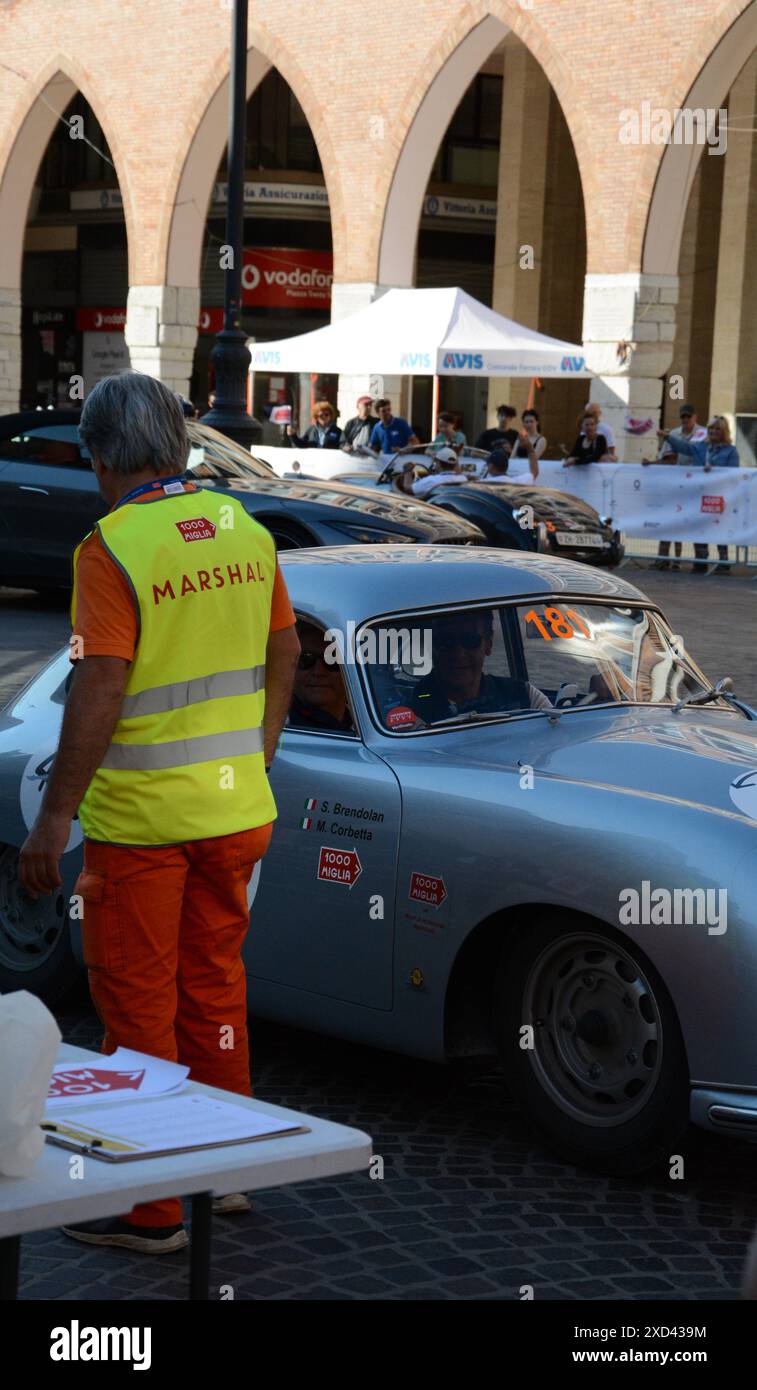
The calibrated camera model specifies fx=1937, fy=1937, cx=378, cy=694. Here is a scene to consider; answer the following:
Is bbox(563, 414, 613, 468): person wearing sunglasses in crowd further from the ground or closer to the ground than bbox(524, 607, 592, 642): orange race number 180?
further from the ground

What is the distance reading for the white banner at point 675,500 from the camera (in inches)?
846

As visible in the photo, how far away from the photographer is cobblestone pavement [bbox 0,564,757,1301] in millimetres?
4195

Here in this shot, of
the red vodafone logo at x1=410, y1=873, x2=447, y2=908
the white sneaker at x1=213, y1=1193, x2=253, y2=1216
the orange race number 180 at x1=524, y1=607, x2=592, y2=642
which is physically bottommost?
the white sneaker at x1=213, y1=1193, x2=253, y2=1216

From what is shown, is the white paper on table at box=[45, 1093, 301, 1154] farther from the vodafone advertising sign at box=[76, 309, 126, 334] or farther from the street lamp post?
the vodafone advertising sign at box=[76, 309, 126, 334]

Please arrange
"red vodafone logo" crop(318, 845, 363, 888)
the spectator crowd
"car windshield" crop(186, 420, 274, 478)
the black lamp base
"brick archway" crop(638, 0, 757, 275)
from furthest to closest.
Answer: "brick archway" crop(638, 0, 757, 275), the spectator crowd, the black lamp base, "car windshield" crop(186, 420, 274, 478), "red vodafone logo" crop(318, 845, 363, 888)

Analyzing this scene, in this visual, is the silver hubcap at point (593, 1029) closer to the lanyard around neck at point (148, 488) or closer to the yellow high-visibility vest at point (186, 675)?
the yellow high-visibility vest at point (186, 675)

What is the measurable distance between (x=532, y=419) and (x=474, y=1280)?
1963 centimetres

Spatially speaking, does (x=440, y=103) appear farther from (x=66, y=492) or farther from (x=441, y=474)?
(x=66, y=492)

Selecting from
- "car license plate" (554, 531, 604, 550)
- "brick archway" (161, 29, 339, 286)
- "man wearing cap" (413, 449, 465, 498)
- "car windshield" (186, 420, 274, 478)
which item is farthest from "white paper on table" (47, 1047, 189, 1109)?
"brick archway" (161, 29, 339, 286)

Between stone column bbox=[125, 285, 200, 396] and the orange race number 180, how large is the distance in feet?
86.3

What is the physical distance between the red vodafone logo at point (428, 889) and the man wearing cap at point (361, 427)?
762 inches

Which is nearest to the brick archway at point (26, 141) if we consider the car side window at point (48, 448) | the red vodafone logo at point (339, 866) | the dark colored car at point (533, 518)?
the dark colored car at point (533, 518)

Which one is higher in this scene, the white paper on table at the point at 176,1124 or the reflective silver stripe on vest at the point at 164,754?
the reflective silver stripe on vest at the point at 164,754

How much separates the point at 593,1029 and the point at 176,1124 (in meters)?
1.95
